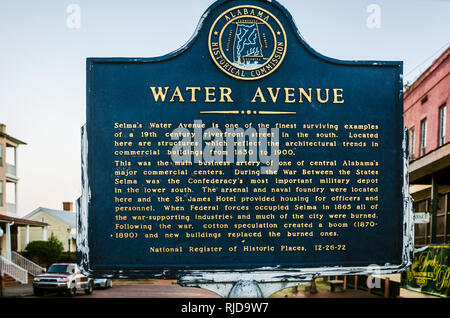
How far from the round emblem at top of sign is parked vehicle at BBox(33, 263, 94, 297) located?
17.1 metres

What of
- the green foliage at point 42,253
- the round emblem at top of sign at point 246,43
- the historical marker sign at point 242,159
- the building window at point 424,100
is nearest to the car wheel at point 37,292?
the green foliage at point 42,253

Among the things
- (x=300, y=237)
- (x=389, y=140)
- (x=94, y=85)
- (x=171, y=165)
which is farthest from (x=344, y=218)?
(x=94, y=85)

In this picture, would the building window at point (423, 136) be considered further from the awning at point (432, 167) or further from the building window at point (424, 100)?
the awning at point (432, 167)

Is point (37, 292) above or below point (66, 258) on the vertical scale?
above

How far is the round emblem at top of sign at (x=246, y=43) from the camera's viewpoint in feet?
18.2

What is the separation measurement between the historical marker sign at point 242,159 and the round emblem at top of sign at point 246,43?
0.04 ft

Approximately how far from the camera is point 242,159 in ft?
17.8

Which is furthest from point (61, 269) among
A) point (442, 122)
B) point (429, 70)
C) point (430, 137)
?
point (429, 70)

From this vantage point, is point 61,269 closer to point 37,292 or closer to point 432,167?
point 37,292

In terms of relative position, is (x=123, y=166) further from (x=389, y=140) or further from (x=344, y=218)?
(x=389, y=140)

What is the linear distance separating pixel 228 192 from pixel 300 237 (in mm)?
966

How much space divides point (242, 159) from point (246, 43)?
4.48 feet

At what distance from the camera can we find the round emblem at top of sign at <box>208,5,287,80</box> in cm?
556

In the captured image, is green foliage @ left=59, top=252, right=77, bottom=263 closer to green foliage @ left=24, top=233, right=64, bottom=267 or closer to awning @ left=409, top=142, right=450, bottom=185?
green foliage @ left=24, top=233, right=64, bottom=267
